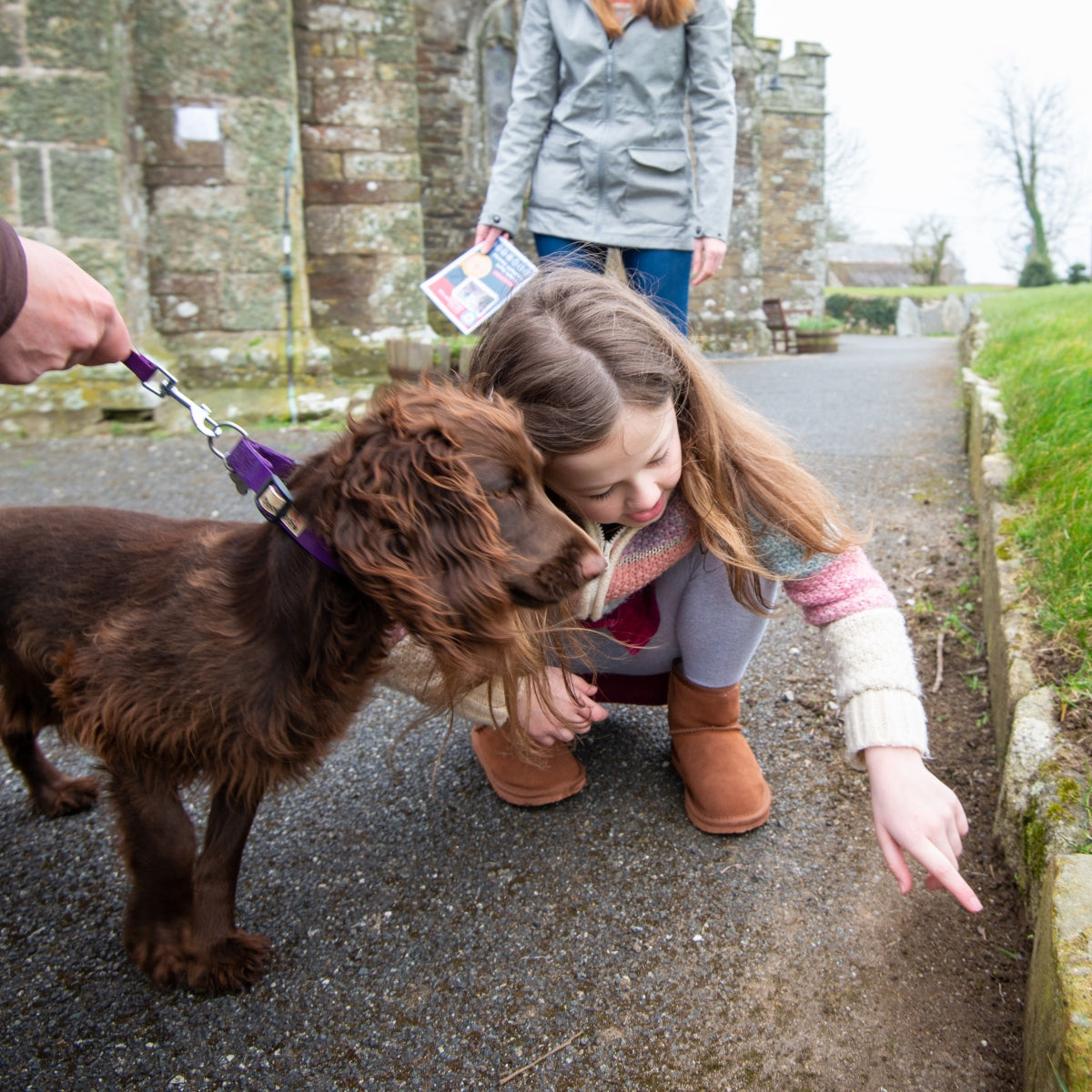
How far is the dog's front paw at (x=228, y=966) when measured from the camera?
164 cm

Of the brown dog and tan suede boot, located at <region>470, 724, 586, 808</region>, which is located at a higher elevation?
the brown dog

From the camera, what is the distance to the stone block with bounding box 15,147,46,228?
543cm

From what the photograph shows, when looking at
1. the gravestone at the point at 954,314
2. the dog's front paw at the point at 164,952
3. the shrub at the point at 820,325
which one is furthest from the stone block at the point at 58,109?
the gravestone at the point at 954,314

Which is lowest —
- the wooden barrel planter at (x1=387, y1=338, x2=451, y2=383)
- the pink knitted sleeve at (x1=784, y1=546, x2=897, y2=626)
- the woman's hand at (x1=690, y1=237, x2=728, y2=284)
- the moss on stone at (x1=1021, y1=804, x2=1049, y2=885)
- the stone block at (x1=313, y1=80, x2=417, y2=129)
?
the moss on stone at (x1=1021, y1=804, x2=1049, y2=885)

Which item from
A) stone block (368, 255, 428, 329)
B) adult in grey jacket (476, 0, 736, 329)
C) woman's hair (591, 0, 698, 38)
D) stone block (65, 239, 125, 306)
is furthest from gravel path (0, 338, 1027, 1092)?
stone block (368, 255, 428, 329)

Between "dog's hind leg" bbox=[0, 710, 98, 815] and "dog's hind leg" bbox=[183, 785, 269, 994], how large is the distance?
0.66 metres

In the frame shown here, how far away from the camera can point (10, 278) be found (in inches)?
48.4

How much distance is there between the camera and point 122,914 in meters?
1.88

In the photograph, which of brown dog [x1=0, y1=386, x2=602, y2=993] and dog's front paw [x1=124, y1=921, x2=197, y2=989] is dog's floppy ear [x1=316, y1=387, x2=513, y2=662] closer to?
brown dog [x1=0, y1=386, x2=602, y2=993]

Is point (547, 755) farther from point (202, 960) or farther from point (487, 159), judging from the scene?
point (487, 159)

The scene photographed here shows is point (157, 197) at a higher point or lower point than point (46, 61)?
lower

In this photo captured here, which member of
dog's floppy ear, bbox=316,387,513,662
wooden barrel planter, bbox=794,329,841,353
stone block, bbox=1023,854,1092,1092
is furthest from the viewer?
wooden barrel planter, bbox=794,329,841,353

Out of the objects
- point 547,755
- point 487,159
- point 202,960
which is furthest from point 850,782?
point 487,159

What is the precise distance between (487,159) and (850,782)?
11.2 meters
